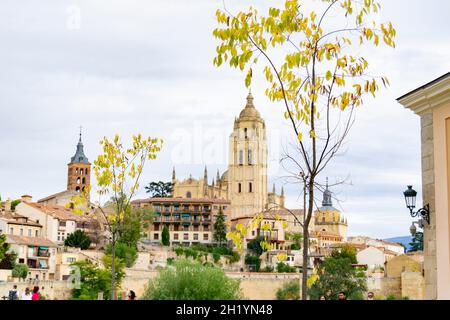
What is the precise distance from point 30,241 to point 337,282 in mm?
21744

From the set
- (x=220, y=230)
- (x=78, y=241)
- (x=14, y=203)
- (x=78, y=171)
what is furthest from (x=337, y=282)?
(x=78, y=171)

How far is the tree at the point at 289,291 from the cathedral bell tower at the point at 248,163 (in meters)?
50.0

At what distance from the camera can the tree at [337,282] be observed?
154 ft

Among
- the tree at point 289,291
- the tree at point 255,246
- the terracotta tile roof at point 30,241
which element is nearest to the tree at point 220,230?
the tree at point 255,246

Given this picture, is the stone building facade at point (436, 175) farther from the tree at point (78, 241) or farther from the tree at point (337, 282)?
the tree at point (78, 241)

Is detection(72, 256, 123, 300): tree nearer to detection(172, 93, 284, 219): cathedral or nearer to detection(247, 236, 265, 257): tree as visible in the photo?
detection(247, 236, 265, 257): tree

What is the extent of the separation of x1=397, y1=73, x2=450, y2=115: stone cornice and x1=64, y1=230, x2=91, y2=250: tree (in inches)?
1916

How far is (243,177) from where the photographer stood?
104000 mm

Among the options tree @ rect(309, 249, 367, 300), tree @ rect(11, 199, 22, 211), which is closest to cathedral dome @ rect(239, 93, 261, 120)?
tree @ rect(11, 199, 22, 211)

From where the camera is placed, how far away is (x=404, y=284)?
5122 centimetres

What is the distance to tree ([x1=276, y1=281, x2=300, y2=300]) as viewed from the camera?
49338 mm

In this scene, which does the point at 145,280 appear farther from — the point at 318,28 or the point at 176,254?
the point at 318,28
